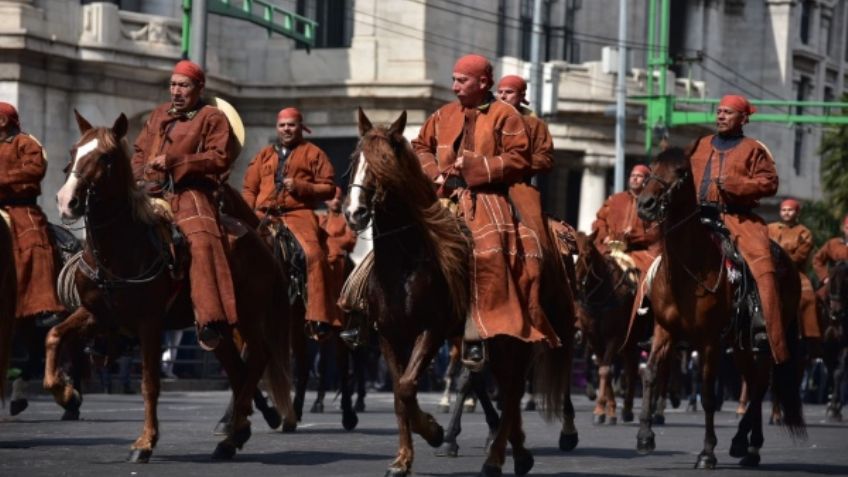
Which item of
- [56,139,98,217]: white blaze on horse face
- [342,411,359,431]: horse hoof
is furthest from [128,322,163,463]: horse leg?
[342,411,359,431]: horse hoof

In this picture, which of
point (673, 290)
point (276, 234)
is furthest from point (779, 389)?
point (276, 234)

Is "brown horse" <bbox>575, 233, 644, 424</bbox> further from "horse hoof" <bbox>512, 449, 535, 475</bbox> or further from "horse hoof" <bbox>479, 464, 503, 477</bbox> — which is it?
"horse hoof" <bbox>479, 464, 503, 477</bbox>

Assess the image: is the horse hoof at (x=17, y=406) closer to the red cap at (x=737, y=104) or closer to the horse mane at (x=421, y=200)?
the red cap at (x=737, y=104)

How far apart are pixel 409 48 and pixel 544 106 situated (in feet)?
14.5

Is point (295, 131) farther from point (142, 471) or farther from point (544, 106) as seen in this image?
point (544, 106)

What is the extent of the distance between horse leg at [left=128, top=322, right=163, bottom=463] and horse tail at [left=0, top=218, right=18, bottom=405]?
1541 mm

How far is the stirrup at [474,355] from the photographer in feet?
45.7

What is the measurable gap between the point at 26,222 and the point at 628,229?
7.77 metres

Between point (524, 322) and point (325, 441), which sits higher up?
point (524, 322)

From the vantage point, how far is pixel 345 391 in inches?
818

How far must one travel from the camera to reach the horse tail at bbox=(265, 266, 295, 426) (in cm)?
1686

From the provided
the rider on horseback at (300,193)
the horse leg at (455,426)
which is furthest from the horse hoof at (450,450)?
the rider on horseback at (300,193)

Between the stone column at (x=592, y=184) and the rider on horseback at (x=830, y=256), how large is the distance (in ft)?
81.8

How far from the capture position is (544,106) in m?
→ 46.4
